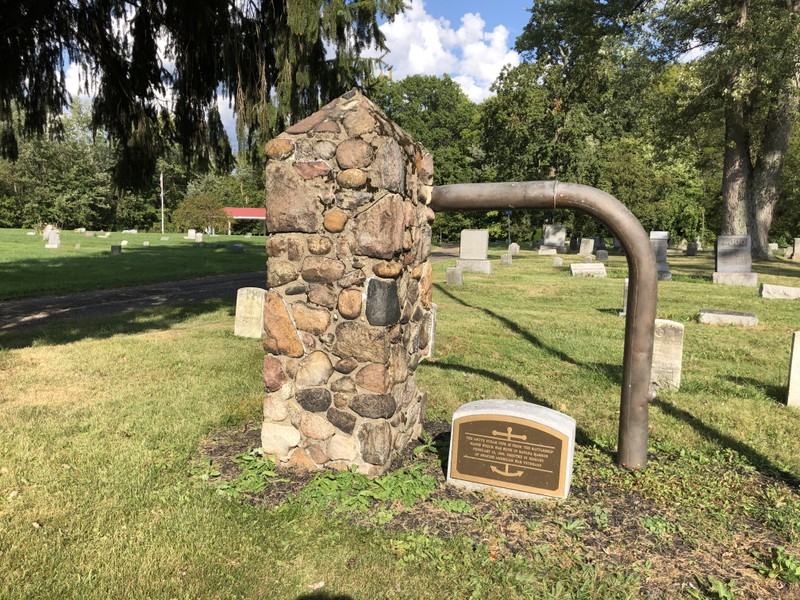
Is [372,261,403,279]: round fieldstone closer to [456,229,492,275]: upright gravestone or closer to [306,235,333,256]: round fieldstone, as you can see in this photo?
[306,235,333,256]: round fieldstone

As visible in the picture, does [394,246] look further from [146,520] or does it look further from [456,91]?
[456,91]

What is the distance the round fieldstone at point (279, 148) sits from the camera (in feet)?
12.8

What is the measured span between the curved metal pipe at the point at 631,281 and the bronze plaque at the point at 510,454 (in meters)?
0.78

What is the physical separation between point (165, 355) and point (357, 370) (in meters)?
4.74

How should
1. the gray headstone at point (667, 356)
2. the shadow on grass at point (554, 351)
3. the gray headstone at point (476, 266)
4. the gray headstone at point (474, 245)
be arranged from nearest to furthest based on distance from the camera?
the gray headstone at point (667, 356) < the shadow on grass at point (554, 351) < the gray headstone at point (476, 266) < the gray headstone at point (474, 245)

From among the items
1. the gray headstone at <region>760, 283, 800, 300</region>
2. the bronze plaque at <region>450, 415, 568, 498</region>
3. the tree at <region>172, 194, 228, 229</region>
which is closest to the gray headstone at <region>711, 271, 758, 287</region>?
the gray headstone at <region>760, 283, 800, 300</region>

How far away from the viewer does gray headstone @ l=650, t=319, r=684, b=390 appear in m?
6.18

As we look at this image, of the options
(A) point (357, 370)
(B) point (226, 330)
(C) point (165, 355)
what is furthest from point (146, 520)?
(B) point (226, 330)

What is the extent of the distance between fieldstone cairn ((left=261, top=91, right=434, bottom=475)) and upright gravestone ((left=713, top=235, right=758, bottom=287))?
14726 millimetres

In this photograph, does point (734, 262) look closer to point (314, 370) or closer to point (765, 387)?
point (765, 387)

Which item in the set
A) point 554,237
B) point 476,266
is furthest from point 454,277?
point 554,237

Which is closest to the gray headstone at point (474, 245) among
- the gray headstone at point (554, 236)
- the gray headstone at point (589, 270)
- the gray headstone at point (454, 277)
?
the gray headstone at point (589, 270)

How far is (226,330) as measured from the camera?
939 cm

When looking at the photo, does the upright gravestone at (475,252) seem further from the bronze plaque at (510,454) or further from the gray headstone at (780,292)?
the bronze plaque at (510,454)
